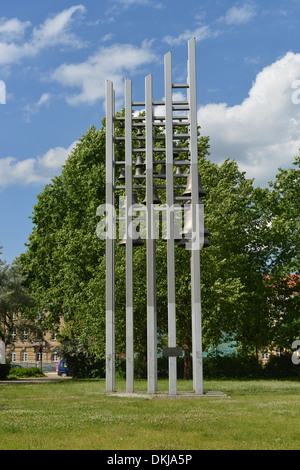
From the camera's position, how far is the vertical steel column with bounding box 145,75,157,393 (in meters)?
20.0

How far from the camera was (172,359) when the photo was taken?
19.9 metres

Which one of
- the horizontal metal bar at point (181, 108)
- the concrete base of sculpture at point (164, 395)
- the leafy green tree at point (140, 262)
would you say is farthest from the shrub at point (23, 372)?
the horizontal metal bar at point (181, 108)

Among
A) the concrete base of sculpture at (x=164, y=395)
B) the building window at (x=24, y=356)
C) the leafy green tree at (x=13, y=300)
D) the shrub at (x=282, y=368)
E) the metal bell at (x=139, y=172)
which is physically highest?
the metal bell at (x=139, y=172)

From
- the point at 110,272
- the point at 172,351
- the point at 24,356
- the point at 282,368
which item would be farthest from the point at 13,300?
the point at 24,356

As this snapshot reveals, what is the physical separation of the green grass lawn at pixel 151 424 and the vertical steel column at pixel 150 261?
2044 millimetres

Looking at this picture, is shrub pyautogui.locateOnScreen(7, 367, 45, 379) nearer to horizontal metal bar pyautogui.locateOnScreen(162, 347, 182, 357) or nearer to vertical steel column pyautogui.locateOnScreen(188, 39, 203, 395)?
vertical steel column pyautogui.locateOnScreen(188, 39, 203, 395)

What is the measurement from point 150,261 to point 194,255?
5.08ft

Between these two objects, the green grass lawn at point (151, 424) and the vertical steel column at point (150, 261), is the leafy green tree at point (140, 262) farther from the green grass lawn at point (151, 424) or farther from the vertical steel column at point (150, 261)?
the green grass lawn at point (151, 424)

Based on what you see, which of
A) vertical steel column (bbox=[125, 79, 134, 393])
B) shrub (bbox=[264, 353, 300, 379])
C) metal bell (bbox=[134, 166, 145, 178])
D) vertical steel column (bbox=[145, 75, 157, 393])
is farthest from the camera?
shrub (bbox=[264, 353, 300, 379])

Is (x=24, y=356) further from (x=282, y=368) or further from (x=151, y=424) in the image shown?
(x=151, y=424)

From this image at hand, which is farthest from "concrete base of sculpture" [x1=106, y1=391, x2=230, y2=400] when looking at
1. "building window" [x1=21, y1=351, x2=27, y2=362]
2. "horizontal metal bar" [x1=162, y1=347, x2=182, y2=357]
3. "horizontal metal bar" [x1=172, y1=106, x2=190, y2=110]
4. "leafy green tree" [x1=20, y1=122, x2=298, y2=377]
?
"building window" [x1=21, y1=351, x2=27, y2=362]

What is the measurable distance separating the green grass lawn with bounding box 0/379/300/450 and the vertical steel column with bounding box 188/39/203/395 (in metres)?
1.98

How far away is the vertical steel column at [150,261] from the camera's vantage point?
19984 millimetres

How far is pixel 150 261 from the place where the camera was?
20312mm
